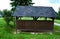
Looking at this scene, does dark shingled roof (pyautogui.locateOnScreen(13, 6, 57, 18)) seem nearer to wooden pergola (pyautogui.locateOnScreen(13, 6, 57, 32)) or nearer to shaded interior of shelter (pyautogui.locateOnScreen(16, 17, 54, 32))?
wooden pergola (pyautogui.locateOnScreen(13, 6, 57, 32))

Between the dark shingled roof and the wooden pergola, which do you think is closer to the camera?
the wooden pergola

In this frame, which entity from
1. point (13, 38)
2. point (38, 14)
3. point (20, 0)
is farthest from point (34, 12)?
point (20, 0)

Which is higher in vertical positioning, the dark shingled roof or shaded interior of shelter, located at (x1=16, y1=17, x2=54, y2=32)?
the dark shingled roof

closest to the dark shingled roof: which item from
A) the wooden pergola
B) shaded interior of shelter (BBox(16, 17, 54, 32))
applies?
the wooden pergola

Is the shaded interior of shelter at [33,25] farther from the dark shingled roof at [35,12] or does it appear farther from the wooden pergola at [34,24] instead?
the dark shingled roof at [35,12]

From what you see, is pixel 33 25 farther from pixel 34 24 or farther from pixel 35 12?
pixel 35 12

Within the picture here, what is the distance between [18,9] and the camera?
111 ft

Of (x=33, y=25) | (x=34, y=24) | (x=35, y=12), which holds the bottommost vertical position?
(x=33, y=25)

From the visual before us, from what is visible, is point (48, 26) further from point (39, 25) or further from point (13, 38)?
point (13, 38)

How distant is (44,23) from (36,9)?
3.43m

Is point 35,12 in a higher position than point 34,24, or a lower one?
higher

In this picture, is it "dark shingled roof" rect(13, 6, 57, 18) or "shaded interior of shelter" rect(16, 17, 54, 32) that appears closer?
"shaded interior of shelter" rect(16, 17, 54, 32)

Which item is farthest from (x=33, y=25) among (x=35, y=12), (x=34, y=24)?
(x=35, y=12)

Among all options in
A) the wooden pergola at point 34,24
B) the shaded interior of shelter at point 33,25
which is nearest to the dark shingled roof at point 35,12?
the wooden pergola at point 34,24
